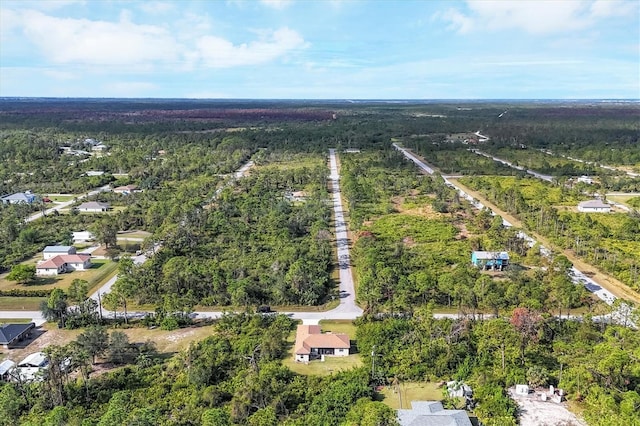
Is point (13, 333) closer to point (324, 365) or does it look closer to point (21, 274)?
point (21, 274)

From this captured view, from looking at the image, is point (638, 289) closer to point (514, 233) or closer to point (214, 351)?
point (514, 233)

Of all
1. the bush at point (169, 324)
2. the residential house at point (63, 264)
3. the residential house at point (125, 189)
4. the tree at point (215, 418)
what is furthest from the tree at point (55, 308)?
the residential house at point (125, 189)

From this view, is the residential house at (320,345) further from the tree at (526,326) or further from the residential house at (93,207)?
the residential house at (93,207)

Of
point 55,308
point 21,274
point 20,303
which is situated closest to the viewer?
point 55,308

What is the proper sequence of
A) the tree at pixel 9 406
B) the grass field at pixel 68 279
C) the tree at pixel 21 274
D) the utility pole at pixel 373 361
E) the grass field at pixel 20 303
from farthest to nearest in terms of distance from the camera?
the tree at pixel 21 274 → the grass field at pixel 68 279 → the grass field at pixel 20 303 → the utility pole at pixel 373 361 → the tree at pixel 9 406

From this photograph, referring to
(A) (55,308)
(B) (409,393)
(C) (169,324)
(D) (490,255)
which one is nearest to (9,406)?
(C) (169,324)

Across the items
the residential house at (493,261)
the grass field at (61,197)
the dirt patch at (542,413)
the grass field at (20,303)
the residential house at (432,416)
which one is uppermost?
the grass field at (61,197)
